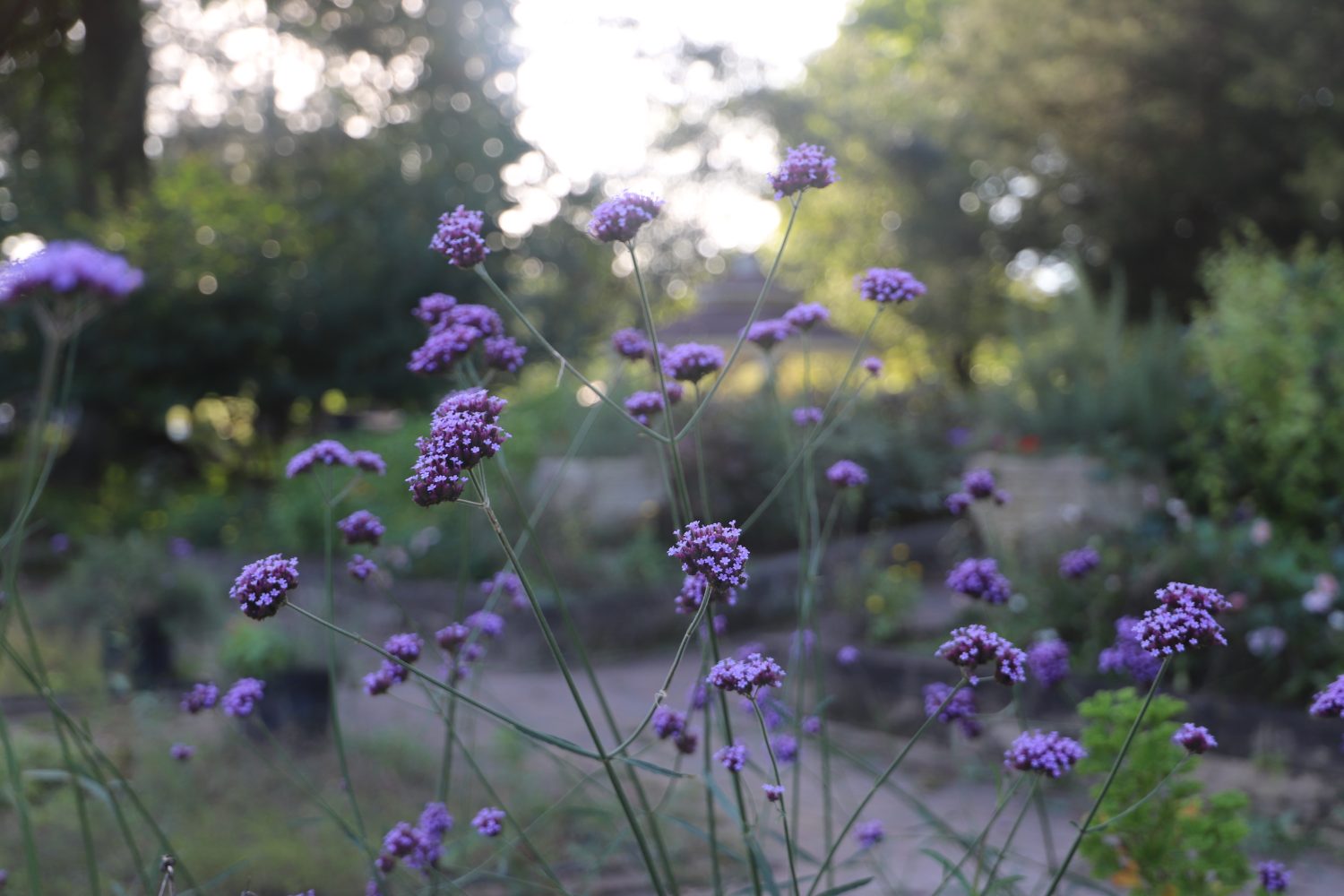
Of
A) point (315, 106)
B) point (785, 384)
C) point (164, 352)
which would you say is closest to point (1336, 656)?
point (785, 384)

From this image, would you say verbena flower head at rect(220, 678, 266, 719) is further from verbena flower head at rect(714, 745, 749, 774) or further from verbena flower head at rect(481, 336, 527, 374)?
verbena flower head at rect(714, 745, 749, 774)

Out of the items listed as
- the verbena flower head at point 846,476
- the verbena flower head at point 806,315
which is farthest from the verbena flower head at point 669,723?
the verbena flower head at point 806,315

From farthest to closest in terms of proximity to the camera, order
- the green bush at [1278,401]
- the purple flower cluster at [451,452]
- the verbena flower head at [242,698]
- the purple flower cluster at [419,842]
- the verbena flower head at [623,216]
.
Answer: the green bush at [1278,401] < the verbena flower head at [242,698] < the purple flower cluster at [419,842] < the verbena flower head at [623,216] < the purple flower cluster at [451,452]

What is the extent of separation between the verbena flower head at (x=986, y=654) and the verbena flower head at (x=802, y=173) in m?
0.76

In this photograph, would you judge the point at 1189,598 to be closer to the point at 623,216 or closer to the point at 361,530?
the point at 623,216

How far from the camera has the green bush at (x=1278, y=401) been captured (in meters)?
5.42

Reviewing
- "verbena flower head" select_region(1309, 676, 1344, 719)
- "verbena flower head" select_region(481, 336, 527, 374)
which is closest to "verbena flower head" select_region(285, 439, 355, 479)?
"verbena flower head" select_region(481, 336, 527, 374)

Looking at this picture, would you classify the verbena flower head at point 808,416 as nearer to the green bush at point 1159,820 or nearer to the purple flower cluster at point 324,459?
the green bush at point 1159,820

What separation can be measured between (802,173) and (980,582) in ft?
2.94

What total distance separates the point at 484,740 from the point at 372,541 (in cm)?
289

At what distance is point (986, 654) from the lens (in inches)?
61.5

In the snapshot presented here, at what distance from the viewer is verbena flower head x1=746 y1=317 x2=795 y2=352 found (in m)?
2.26

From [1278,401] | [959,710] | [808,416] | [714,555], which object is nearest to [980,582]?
[959,710]

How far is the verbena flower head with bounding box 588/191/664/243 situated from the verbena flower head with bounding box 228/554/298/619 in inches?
27.0
